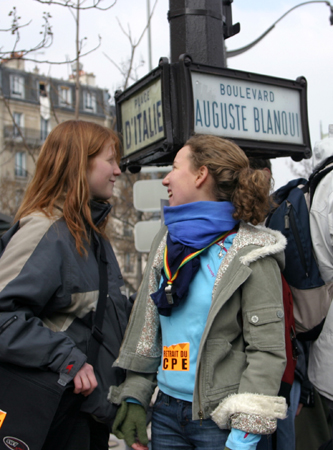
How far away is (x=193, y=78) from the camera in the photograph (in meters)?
2.77

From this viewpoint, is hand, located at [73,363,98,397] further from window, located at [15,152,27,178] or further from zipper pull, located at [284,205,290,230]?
window, located at [15,152,27,178]

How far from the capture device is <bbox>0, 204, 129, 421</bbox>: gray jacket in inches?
76.4

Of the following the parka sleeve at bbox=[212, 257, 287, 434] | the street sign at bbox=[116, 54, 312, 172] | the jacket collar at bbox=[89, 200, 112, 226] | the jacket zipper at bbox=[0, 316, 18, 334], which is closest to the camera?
the parka sleeve at bbox=[212, 257, 287, 434]

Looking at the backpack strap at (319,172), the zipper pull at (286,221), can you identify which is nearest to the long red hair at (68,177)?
the zipper pull at (286,221)

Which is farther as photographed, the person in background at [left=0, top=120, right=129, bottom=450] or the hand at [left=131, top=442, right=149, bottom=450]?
the hand at [left=131, top=442, right=149, bottom=450]

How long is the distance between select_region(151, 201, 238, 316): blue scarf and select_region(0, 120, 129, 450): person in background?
335 millimetres

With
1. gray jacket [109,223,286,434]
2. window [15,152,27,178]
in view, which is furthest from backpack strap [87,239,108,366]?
window [15,152,27,178]

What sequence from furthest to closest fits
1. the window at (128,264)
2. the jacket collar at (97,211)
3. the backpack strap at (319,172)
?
A: 1. the window at (128,264)
2. the backpack strap at (319,172)
3. the jacket collar at (97,211)

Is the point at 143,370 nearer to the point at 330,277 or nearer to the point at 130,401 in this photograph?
the point at 130,401

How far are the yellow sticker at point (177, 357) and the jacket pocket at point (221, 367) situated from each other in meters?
0.14

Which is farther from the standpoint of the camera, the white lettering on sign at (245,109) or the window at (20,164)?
the window at (20,164)

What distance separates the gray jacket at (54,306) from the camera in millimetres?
1939

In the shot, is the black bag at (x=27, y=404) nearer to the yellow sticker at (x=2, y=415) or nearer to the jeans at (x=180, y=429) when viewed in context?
the yellow sticker at (x=2, y=415)

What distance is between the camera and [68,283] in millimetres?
2121
